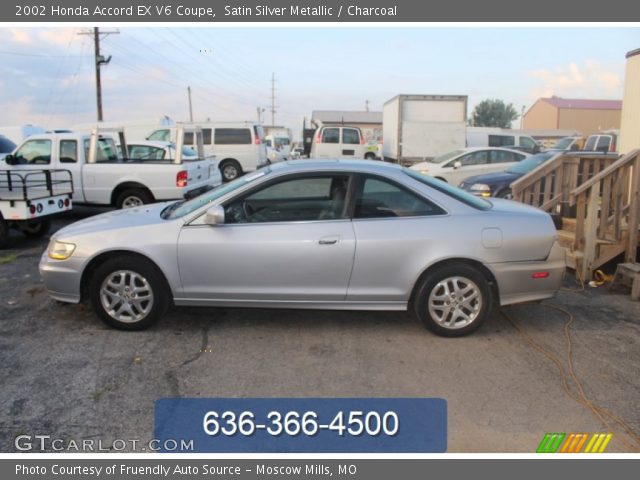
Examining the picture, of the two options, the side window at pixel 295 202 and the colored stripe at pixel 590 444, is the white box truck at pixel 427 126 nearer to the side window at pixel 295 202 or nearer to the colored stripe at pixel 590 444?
the side window at pixel 295 202

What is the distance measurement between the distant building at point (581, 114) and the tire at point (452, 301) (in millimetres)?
63972

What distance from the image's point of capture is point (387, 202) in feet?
15.9

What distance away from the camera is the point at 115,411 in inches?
140

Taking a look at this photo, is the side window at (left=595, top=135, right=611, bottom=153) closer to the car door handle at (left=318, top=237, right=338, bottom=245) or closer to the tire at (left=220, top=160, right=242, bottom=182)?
the tire at (left=220, top=160, right=242, bottom=182)

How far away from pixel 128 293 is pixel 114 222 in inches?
26.8

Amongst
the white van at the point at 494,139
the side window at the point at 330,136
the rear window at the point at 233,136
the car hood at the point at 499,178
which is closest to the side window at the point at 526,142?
the white van at the point at 494,139

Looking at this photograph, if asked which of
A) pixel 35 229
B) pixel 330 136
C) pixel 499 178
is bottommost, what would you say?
pixel 35 229

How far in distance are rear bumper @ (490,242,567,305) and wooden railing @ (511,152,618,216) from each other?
4.19 meters

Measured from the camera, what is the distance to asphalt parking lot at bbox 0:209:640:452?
347 cm

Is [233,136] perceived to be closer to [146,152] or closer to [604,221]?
[146,152]

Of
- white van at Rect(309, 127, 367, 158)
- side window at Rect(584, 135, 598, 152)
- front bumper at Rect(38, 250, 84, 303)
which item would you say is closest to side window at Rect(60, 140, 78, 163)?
front bumper at Rect(38, 250, 84, 303)

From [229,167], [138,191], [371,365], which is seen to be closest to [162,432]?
[371,365]

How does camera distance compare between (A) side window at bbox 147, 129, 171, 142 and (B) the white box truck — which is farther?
(B) the white box truck

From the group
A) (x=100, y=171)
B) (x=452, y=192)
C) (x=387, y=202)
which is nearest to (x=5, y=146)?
(x=100, y=171)
